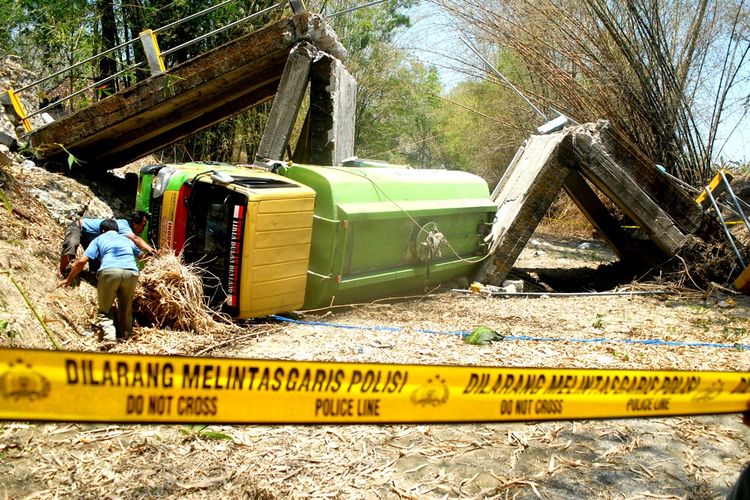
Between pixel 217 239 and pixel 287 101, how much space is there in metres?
2.90

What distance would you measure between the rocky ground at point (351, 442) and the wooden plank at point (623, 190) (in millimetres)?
2539

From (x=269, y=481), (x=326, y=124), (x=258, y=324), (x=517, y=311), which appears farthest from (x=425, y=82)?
(x=269, y=481)

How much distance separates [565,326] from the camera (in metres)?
7.21

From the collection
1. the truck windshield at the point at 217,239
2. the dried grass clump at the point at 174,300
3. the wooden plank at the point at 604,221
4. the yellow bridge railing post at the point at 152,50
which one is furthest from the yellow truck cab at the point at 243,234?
the wooden plank at the point at 604,221

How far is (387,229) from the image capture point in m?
7.18

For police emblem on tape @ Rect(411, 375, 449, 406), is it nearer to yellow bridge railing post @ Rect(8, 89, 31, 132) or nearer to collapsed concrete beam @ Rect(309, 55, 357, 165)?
collapsed concrete beam @ Rect(309, 55, 357, 165)

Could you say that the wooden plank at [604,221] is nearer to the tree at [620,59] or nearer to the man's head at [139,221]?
the tree at [620,59]

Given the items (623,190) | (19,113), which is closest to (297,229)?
(19,113)

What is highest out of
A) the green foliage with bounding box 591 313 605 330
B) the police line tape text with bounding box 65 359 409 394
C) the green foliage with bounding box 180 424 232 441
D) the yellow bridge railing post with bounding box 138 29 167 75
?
the yellow bridge railing post with bounding box 138 29 167 75

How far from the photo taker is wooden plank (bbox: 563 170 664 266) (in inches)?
403

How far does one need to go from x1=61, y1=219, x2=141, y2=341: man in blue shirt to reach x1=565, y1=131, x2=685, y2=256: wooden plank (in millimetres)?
6257

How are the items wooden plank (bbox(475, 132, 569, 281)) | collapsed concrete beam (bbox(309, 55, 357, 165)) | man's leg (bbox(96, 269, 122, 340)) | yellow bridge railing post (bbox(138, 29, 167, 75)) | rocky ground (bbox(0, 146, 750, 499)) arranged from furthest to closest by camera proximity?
wooden plank (bbox(475, 132, 569, 281))
collapsed concrete beam (bbox(309, 55, 357, 165))
yellow bridge railing post (bbox(138, 29, 167, 75))
man's leg (bbox(96, 269, 122, 340))
rocky ground (bbox(0, 146, 750, 499))

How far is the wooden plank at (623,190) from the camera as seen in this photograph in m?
8.88

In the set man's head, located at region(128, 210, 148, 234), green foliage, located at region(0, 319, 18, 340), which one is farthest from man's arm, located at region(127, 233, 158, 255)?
green foliage, located at region(0, 319, 18, 340)
